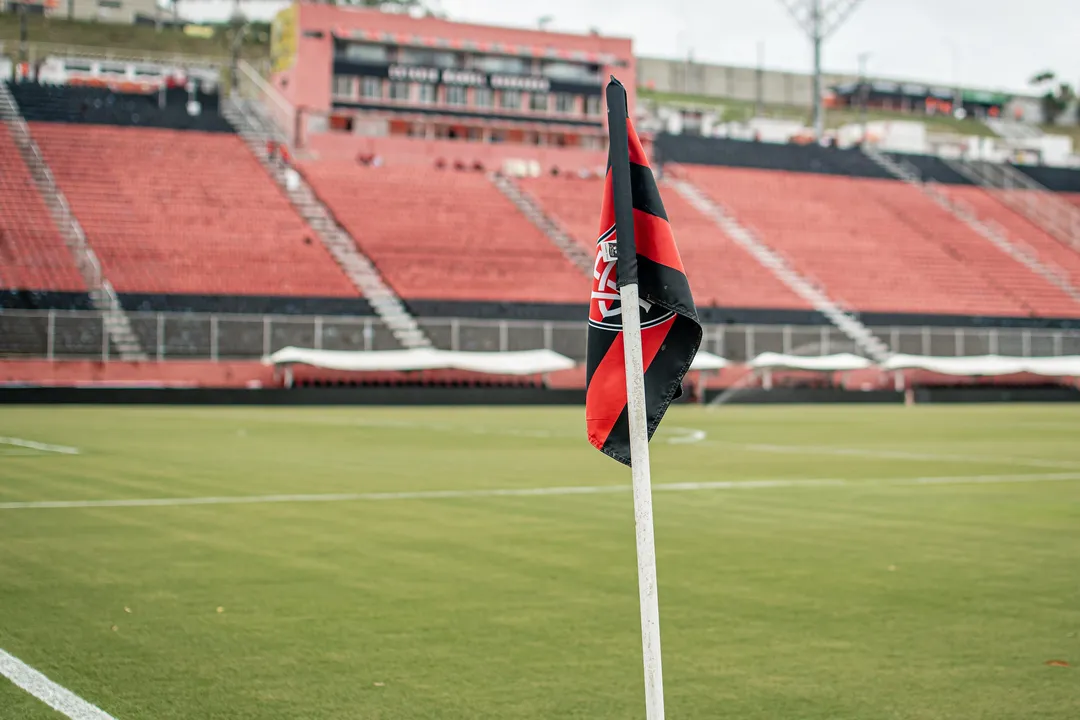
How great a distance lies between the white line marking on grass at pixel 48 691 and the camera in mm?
4188

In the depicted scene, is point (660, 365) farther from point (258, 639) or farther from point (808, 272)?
point (808, 272)

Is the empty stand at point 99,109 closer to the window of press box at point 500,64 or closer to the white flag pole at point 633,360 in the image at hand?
the window of press box at point 500,64

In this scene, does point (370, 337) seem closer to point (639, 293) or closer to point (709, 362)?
point (709, 362)

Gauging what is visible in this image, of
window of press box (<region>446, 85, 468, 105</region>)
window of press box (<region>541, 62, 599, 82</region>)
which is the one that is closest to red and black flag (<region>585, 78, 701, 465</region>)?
window of press box (<region>446, 85, 468, 105</region>)

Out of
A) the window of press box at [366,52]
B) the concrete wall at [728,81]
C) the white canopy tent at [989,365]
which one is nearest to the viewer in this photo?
the white canopy tent at [989,365]

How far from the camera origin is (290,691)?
457cm

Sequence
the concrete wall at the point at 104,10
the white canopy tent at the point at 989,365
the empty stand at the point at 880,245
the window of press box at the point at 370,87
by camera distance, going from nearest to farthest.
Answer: the white canopy tent at the point at 989,365, the empty stand at the point at 880,245, the window of press box at the point at 370,87, the concrete wall at the point at 104,10

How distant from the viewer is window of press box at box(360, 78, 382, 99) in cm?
5559

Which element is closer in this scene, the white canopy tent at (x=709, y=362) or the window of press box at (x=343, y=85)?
the white canopy tent at (x=709, y=362)

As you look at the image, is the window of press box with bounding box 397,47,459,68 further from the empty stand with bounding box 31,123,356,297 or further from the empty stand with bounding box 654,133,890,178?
the empty stand with bounding box 654,133,890,178

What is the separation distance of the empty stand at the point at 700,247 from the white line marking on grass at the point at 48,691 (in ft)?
135

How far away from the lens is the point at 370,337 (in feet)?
129

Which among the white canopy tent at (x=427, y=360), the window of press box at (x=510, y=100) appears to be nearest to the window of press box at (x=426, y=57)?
the window of press box at (x=510, y=100)

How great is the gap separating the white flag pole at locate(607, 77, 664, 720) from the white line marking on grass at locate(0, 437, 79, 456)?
13859 mm
